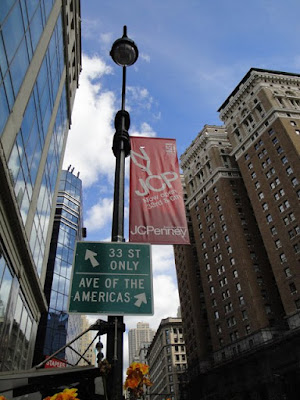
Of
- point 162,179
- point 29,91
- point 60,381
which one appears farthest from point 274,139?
point 60,381

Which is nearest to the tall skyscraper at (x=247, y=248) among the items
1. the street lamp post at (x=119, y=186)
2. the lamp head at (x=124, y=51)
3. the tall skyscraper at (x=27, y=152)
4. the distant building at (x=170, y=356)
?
the distant building at (x=170, y=356)

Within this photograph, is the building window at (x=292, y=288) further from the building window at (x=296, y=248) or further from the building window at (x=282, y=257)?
the building window at (x=296, y=248)

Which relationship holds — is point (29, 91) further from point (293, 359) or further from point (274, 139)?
point (274, 139)

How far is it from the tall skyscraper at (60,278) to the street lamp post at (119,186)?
35.6 metres

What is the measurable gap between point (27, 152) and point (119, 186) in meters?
11.2

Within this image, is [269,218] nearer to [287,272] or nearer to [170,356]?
[287,272]

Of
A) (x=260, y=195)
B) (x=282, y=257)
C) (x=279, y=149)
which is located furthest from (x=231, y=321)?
(x=279, y=149)

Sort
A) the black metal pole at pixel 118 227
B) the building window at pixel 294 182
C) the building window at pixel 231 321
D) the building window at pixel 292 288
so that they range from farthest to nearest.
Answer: the building window at pixel 231 321, the building window at pixel 294 182, the building window at pixel 292 288, the black metal pole at pixel 118 227

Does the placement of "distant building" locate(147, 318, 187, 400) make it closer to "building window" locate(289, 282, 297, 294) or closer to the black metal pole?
"building window" locate(289, 282, 297, 294)

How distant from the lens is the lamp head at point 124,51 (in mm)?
7172

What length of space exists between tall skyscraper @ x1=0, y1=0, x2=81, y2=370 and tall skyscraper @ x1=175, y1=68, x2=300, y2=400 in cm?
3633

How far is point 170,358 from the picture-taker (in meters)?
101

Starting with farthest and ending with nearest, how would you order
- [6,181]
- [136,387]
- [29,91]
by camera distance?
[29,91] < [6,181] < [136,387]

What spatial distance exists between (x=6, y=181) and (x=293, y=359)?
140ft
